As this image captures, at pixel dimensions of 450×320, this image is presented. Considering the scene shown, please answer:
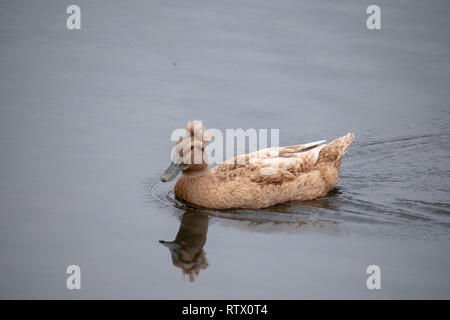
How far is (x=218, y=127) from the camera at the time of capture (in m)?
12.6

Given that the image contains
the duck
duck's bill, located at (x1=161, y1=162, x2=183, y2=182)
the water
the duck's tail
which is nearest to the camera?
the water

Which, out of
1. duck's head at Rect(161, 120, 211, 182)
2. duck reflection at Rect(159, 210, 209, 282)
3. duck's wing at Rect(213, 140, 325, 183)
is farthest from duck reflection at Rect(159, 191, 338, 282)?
duck's head at Rect(161, 120, 211, 182)

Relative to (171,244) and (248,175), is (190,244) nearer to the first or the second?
Result: (171,244)

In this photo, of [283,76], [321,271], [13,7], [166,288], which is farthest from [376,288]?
[13,7]

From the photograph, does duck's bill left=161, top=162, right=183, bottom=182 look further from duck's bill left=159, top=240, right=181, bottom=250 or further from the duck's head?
duck's bill left=159, top=240, right=181, bottom=250

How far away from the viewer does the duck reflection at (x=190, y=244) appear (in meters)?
9.05

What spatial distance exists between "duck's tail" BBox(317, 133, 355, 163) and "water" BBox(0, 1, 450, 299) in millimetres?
502

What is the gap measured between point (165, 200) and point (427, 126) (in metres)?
5.22

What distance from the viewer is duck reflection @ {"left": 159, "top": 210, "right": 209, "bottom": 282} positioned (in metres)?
9.05

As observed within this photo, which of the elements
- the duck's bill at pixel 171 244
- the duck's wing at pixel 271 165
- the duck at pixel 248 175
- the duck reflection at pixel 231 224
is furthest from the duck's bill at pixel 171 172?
the duck's bill at pixel 171 244

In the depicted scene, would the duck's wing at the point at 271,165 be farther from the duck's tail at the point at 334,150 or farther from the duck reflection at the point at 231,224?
the duck reflection at the point at 231,224

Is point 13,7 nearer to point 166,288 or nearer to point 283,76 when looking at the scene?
point 283,76

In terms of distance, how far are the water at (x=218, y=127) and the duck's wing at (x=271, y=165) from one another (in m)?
0.52

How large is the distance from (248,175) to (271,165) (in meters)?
0.40
